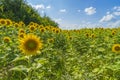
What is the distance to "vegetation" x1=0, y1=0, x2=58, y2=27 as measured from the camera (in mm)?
17625

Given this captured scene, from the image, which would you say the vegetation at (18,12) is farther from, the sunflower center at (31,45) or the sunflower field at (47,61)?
the sunflower center at (31,45)

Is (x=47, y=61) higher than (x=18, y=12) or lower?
lower

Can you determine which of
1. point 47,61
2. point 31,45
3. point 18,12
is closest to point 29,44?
point 31,45

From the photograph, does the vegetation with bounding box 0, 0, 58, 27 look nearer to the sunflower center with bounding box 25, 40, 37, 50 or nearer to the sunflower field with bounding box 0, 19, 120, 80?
the sunflower field with bounding box 0, 19, 120, 80

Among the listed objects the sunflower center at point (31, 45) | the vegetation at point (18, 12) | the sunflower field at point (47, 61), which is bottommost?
the sunflower field at point (47, 61)

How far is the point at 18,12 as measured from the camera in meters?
18.5

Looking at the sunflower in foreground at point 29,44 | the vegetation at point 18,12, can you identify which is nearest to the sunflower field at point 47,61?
the sunflower in foreground at point 29,44

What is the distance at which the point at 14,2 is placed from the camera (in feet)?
61.7

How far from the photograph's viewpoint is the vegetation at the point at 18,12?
17.6 metres

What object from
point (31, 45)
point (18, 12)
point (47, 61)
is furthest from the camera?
point (18, 12)

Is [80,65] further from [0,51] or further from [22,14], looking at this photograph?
[22,14]

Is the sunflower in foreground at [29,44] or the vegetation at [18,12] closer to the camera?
the sunflower in foreground at [29,44]

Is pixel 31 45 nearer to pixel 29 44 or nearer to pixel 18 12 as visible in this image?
pixel 29 44

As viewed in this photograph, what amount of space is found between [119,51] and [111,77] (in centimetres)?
61
